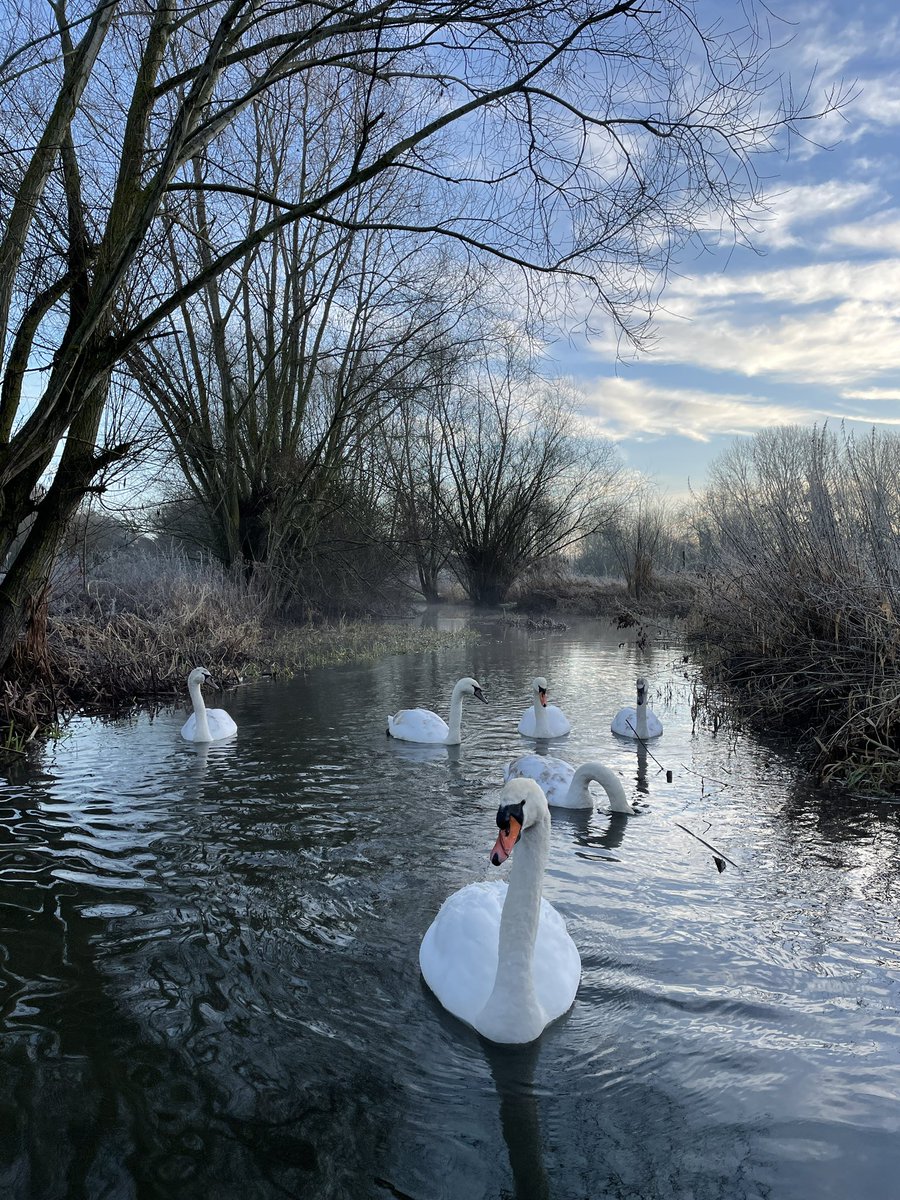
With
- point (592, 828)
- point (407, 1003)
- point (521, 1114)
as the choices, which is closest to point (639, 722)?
point (592, 828)

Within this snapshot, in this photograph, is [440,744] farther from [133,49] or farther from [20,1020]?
[133,49]

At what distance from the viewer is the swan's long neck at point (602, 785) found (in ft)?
21.5

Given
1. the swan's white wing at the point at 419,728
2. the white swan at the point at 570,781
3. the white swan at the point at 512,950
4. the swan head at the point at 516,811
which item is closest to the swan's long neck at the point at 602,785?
the white swan at the point at 570,781

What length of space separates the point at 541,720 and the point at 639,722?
1044 millimetres

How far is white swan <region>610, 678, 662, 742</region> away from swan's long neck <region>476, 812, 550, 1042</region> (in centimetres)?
534

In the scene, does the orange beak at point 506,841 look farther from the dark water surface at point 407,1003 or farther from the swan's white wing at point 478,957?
the dark water surface at point 407,1003

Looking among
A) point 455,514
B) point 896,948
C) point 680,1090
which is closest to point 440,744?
point 896,948

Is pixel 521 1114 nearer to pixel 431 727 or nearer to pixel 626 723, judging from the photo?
pixel 431 727

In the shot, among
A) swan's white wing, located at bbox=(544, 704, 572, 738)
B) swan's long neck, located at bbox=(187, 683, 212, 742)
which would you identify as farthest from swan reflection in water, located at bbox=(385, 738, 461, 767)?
swan's long neck, located at bbox=(187, 683, 212, 742)

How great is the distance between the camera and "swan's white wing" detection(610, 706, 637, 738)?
29.9ft

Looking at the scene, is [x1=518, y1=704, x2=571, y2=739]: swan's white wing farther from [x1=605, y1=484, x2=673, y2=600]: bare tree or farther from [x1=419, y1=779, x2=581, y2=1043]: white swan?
[x1=605, y1=484, x2=673, y2=600]: bare tree

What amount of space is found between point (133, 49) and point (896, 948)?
858 cm

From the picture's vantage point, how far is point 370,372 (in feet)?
61.3

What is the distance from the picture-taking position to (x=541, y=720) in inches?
354
